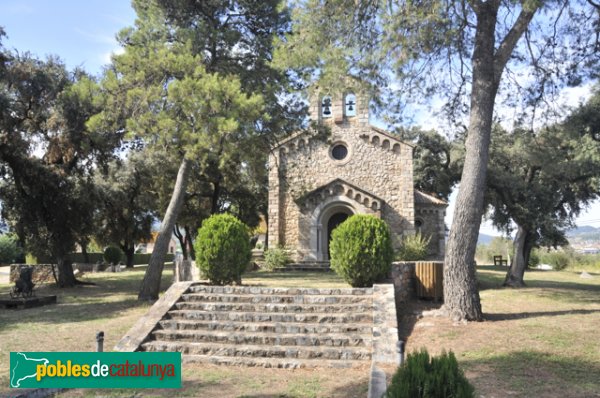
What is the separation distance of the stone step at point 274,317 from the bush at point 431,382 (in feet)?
17.3

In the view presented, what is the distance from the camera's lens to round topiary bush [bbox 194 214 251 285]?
11.3m

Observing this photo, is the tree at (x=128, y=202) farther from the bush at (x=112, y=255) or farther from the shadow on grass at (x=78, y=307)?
the shadow on grass at (x=78, y=307)

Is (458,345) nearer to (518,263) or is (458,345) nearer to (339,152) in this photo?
(518,263)

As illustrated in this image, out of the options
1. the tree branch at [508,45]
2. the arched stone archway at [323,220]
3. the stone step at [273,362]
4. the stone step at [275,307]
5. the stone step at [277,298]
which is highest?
the tree branch at [508,45]

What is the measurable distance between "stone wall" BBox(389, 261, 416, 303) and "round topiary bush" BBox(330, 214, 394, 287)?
0.26 metres

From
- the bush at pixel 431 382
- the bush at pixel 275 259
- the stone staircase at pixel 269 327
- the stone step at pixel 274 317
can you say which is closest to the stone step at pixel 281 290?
the stone staircase at pixel 269 327

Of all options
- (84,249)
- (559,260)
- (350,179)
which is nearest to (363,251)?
(350,179)

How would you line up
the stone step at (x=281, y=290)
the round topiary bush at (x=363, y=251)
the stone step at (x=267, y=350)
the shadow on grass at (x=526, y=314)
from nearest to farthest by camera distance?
the stone step at (x=267, y=350)
the shadow on grass at (x=526, y=314)
the stone step at (x=281, y=290)
the round topiary bush at (x=363, y=251)

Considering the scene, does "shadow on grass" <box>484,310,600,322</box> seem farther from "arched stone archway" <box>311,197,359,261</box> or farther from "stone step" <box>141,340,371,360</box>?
"arched stone archway" <box>311,197,359,261</box>

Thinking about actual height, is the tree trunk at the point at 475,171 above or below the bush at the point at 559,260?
above

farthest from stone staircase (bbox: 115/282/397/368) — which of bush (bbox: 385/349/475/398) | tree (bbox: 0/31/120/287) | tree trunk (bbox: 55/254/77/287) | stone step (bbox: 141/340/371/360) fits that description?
tree trunk (bbox: 55/254/77/287)

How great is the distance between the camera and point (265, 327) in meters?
8.95

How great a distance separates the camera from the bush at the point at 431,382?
141 inches

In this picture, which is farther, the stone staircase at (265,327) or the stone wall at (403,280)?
the stone wall at (403,280)
